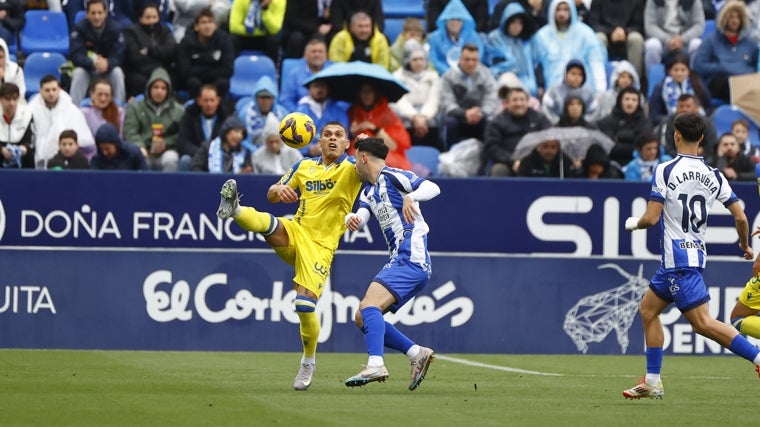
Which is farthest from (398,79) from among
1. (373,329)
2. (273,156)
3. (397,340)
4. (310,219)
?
(373,329)

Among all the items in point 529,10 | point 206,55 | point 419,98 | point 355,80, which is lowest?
point 419,98

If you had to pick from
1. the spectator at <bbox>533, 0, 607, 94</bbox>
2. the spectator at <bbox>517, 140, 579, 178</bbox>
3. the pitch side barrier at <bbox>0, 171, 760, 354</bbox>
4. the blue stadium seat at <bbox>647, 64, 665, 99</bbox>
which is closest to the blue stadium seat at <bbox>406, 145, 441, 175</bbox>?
the spectator at <bbox>517, 140, 579, 178</bbox>

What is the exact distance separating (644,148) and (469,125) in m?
2.40

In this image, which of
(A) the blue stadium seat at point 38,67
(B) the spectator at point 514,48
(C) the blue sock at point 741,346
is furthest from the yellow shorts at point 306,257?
(B) the spectator at point 514,48

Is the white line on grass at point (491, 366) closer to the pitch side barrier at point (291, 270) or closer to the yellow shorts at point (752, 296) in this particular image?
the pitch side barrier at point (291, 270)

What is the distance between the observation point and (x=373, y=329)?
10.8 m

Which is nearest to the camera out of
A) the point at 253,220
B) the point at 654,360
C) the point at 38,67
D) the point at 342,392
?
the point at 654,360

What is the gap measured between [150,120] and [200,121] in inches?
24.1

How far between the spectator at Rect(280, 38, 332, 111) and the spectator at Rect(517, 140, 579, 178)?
3.20 metres

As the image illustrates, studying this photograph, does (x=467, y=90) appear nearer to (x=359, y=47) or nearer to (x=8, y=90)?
Result: (x=359, y=47)

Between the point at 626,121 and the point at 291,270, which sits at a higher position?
the point at 626,121

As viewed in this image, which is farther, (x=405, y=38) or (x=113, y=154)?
(x=405, y=38)

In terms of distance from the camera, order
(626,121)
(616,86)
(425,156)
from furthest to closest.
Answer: (616,86)
(626,121)
(425,156)

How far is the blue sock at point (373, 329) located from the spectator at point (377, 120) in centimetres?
607
